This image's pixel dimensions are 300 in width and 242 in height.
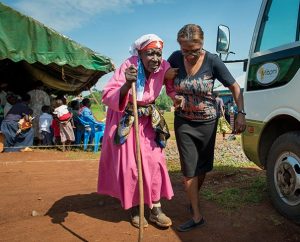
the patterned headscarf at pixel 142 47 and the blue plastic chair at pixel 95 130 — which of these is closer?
the patterned headscarf at pixel 142 47

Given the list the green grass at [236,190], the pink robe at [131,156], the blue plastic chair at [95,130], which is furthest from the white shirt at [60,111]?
the pink robe at [131,156]

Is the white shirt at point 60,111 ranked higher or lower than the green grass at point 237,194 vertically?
higher

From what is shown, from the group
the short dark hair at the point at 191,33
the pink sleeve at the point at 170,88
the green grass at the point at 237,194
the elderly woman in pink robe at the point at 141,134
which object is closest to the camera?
the short dark hair at the point at 191,33

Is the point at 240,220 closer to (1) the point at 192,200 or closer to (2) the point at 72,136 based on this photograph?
(1) the point at 192,200

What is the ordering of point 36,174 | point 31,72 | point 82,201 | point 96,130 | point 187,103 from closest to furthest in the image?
1. point 187,103
2. point 82,201
3. point 36,174
4. point 96,130
5. point 31,72

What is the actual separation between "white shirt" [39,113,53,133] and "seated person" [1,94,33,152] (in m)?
0.41

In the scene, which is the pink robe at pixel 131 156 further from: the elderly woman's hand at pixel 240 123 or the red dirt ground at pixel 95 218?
the elderly woman's hand at pixel 240 123

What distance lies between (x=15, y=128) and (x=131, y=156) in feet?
21.3

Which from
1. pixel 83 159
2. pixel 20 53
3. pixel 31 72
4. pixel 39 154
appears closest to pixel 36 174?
pixel 83 159

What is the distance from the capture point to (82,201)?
3998 millimetres

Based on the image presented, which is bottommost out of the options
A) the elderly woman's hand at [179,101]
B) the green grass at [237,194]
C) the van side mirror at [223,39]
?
the green grass at [237,194]

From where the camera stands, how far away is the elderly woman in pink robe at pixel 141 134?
2982 millimetres

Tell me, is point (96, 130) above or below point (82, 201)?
above

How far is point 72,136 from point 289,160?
685 cm
